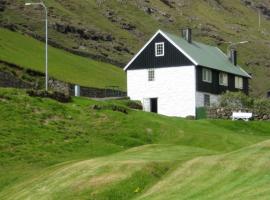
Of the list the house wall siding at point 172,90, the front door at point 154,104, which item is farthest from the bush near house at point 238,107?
the front door at point 154,104

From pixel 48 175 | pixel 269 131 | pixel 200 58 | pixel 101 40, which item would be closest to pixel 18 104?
pixel 48 175

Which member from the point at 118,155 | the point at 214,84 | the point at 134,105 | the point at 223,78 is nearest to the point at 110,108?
the point at 134,105

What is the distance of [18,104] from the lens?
174ft

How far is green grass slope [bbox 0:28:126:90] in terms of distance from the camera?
11825 centimetres

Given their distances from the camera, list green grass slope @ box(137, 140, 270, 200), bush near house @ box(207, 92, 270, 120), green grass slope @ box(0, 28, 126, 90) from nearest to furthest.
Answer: green grass slope @ box(137, 140, 270, 200)
bush near house @ box(207, 92, 270, 120)
green grass slope @ box(0, 28, 126, 90)

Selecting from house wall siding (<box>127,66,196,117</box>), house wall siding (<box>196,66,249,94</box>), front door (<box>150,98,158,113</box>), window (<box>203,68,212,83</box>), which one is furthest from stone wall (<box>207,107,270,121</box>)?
front door (<box>150,98,158,113</box>)

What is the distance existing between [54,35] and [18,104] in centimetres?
11182

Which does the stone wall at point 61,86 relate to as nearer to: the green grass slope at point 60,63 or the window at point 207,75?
the green grass slope at point 60,63

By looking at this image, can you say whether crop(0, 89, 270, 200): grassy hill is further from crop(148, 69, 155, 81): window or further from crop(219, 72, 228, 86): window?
crop(219, 72, 228, 86): window

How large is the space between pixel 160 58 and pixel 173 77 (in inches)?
107

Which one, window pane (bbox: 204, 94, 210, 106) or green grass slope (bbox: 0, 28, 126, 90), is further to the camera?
green grass slope (bbox: 0, 28, 126, 90)

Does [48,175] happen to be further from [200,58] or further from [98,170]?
[200,58]

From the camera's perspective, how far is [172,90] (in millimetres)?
81500

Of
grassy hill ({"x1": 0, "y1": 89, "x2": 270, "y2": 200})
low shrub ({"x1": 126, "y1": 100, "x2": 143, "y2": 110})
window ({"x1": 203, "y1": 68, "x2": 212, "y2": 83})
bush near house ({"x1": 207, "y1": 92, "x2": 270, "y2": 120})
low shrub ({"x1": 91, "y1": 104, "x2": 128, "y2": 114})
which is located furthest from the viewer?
window ({"x1": 203, "y1": 68, "x2": 212, "y2": 83})
